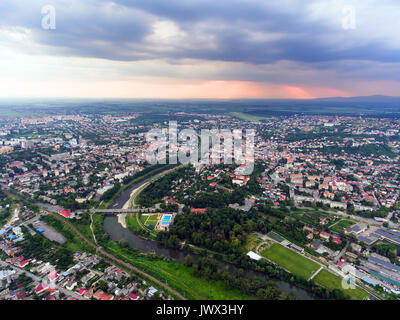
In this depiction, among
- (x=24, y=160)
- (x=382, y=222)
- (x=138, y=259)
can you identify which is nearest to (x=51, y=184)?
(x=24, y=160)

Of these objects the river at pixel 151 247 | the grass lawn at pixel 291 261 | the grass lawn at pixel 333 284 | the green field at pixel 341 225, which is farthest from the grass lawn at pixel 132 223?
the green field at pixel 341 225

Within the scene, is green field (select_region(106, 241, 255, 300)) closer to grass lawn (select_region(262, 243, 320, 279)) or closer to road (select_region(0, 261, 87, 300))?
road (select_region(0, 261, 87, 300))

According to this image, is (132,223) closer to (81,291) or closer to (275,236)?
(81,291)

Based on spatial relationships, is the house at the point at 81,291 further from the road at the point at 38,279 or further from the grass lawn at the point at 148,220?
the grass lawn at the point at 148,220

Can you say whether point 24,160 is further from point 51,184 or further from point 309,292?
point 309,292

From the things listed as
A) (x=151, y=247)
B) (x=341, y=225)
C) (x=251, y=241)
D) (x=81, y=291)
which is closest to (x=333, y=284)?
(x=251, y=241)
